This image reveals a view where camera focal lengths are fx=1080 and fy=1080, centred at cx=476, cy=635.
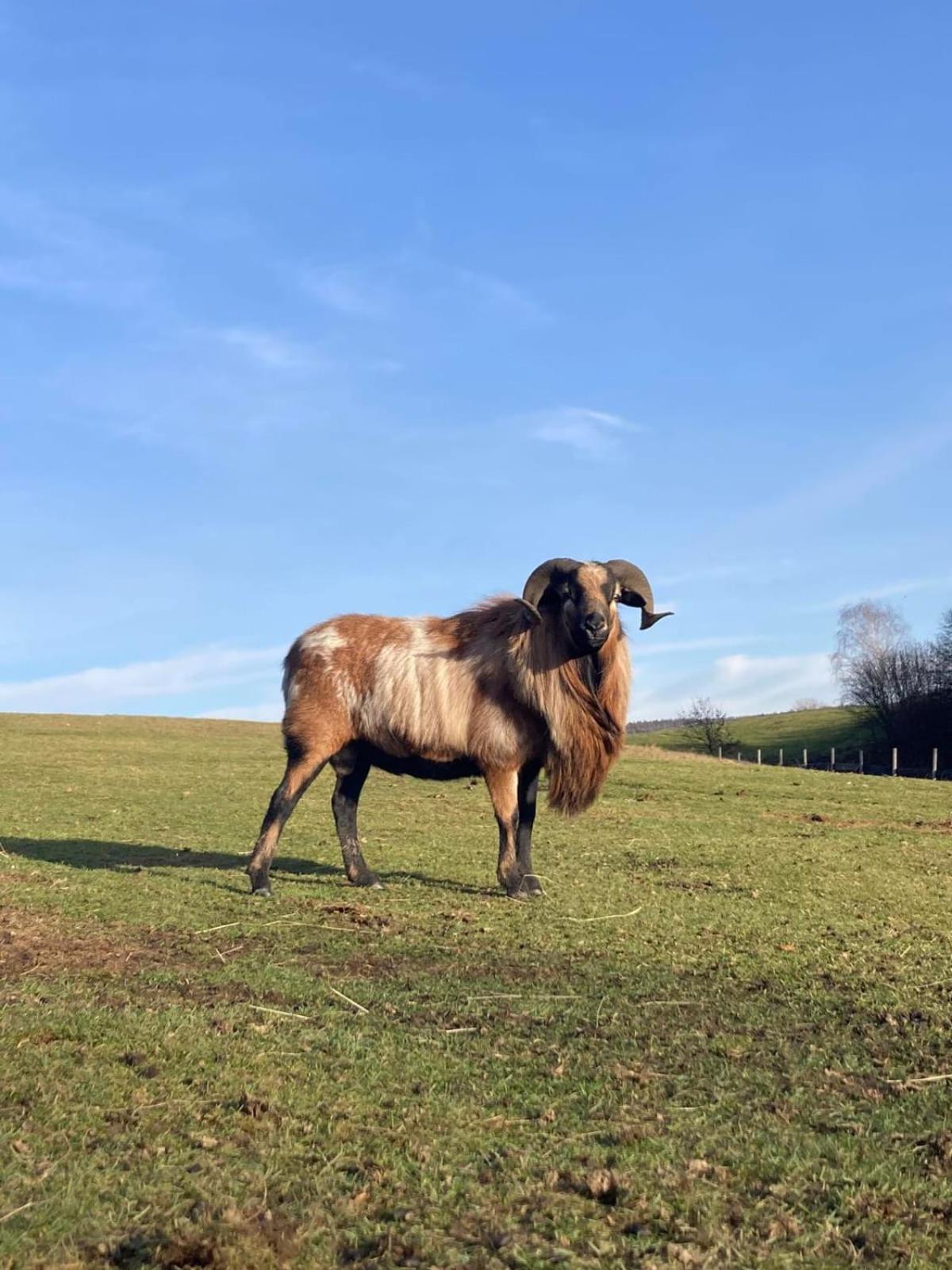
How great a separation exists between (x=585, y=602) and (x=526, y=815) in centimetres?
217

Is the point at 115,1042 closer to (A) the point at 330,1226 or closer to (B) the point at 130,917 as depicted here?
(A) the point at 330,1226

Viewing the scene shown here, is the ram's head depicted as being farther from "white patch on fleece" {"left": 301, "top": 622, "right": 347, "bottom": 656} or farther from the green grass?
the green grass

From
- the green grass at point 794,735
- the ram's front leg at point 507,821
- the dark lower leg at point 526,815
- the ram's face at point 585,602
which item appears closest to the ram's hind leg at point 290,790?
the ram's front leg at point 507,821

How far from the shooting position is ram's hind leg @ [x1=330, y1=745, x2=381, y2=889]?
419 inches

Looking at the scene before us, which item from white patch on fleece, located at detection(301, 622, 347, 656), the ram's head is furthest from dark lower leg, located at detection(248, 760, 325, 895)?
the ram's head

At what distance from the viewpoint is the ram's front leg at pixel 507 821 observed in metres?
9.75

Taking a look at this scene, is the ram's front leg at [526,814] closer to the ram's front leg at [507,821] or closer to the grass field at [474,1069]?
the ram's front leg at [507,821]

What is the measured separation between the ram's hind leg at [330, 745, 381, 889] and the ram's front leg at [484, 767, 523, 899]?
4.52 ft

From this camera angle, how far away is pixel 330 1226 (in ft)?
10.0

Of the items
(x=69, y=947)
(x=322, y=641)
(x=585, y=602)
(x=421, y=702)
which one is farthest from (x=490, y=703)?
(x=69, y=947)

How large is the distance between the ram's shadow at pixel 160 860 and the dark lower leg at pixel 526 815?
16.7 inches

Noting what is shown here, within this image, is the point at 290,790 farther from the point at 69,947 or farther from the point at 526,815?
the point at 69,947

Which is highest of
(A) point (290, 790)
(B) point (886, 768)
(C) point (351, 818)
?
(A) point (290, 790)

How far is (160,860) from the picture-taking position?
39.6ft
